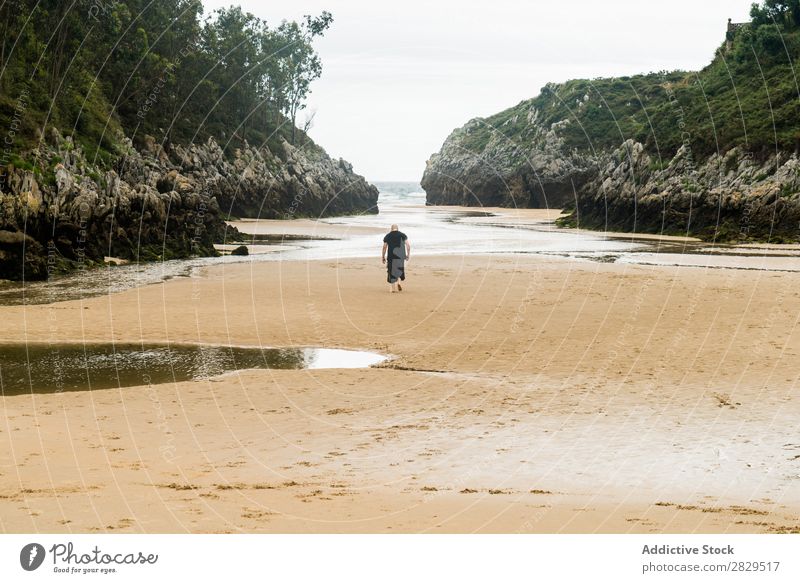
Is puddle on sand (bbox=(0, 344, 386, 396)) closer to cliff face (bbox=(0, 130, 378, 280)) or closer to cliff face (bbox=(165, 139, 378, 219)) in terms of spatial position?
cliff face (bbox=(0, 130, 378, 280))

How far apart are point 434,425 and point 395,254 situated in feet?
49.0

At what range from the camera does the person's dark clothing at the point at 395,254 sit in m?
27.0

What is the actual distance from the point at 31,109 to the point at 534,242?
91.4 ft

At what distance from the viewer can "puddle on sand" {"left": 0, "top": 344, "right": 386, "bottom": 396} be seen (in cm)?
1553

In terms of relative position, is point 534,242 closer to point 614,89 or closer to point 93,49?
point 93,49

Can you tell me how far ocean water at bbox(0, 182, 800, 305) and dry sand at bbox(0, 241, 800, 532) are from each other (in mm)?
3895

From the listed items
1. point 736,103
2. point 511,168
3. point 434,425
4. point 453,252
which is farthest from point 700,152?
point 511,168

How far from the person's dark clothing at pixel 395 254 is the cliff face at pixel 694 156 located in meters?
31.1

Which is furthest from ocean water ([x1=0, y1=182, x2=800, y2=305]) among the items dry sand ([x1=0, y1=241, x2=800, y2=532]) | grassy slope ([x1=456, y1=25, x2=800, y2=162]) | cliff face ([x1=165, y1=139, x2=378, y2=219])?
cliff face ([x1=165, y1=139, x2=378, y2=219])

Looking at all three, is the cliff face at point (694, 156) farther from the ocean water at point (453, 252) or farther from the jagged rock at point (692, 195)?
the ocean water at point (453, 252)

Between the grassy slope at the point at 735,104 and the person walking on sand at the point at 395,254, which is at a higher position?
the grassy slope at the point at 735,104

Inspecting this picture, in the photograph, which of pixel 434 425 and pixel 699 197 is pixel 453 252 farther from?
pixel 434 425

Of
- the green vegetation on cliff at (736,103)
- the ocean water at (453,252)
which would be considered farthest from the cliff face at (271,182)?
the green vegetation on cliff at (736,103)

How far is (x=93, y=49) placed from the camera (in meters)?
60.3
